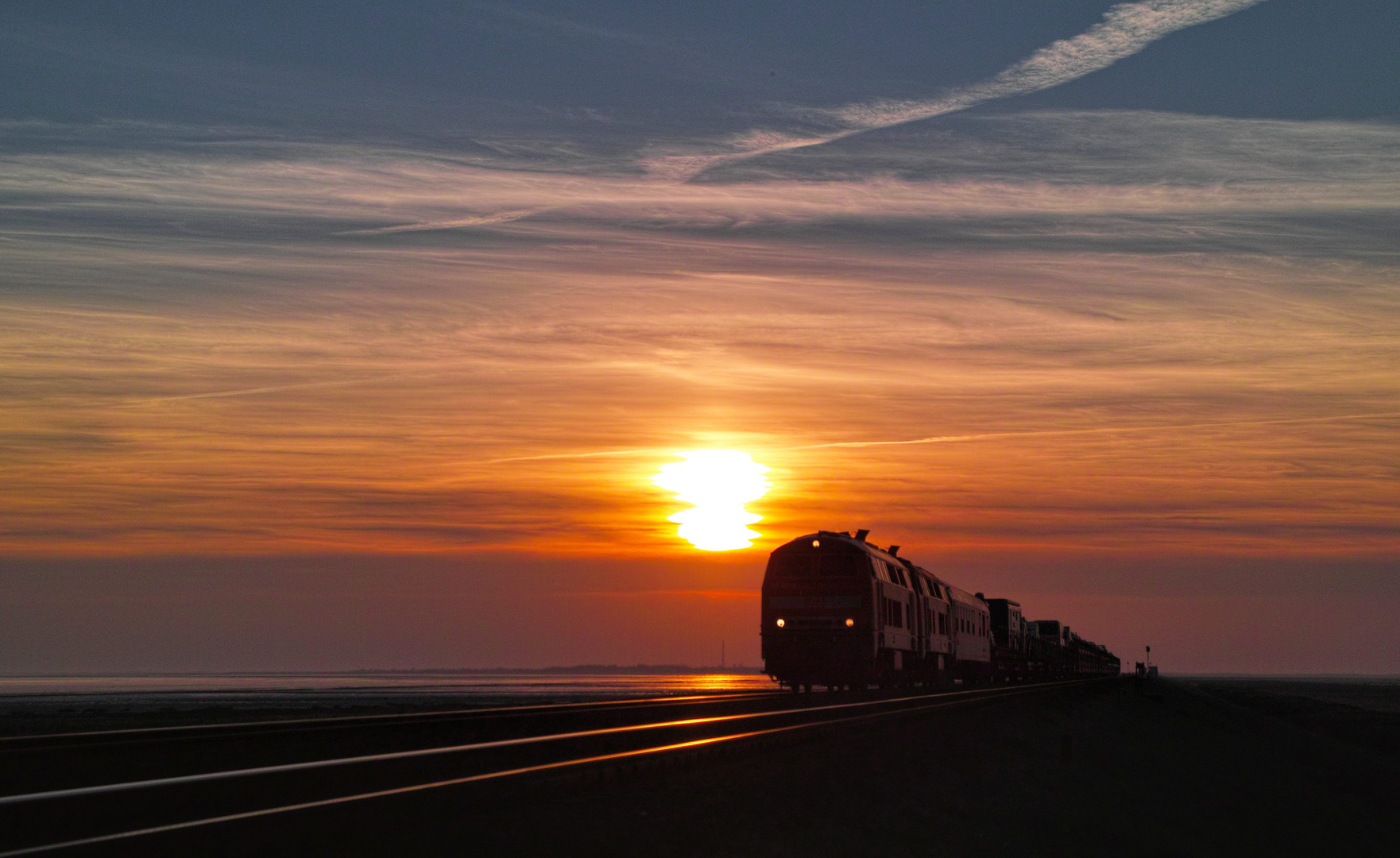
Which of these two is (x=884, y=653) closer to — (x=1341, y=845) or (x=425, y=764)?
(x=1341, y=845)

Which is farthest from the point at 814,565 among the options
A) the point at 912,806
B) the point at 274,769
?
the point at 274,769

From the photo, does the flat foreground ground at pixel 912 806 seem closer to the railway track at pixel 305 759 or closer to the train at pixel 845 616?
the railway track at pixel 305 759

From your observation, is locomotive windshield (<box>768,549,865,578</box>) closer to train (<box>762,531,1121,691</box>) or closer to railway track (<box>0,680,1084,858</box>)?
train (<box>762,531,1121,691</box>)

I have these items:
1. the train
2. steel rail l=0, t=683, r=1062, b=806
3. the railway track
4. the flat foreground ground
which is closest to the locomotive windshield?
the train

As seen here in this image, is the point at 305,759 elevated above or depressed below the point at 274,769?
below

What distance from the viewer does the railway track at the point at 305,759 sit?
10.0 meters

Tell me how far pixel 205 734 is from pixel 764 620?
78.9 ft

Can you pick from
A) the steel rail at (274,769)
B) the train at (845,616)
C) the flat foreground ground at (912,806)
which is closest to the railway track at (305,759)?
the steel rail at (274,769)

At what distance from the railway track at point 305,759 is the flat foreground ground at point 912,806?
0.26m

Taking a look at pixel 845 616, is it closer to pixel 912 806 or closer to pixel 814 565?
pixel 814 565

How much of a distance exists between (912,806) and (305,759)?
9033 millimetres

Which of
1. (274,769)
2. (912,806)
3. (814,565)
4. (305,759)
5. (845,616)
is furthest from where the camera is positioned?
(814,565)

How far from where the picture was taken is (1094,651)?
5143 inches

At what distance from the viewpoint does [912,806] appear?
1802 cm
